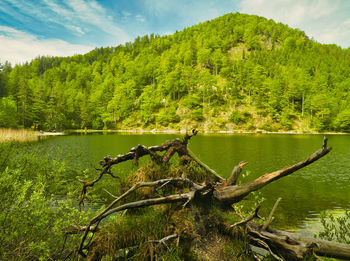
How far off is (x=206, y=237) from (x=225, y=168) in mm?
16816

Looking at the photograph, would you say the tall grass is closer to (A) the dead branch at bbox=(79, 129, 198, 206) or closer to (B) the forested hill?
(A) the dead branch at bbox=(79, 129, 198, 206)

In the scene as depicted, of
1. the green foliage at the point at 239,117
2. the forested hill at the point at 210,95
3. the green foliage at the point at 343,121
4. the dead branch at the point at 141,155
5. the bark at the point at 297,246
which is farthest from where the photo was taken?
the green foliage at the point at 239,117

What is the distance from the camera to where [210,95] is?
89.8m

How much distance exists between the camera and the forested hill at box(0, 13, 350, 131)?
234ft

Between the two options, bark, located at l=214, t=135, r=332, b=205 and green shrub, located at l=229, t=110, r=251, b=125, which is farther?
green shrub, located at l=229, t=110, r=251, b=125

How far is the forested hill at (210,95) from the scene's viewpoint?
7146 cm

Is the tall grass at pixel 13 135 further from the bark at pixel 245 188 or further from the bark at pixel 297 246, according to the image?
the bark at pixel 297 246

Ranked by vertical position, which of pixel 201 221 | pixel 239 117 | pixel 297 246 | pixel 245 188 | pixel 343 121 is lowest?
pixel 297 246

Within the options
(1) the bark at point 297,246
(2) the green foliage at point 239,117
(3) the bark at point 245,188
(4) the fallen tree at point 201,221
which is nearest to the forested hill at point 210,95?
(2) the green foliage at point 239,117

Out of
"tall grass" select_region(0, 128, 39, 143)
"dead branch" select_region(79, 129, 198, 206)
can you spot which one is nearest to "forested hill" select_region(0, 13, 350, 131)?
"tall grass" select_region(0, 128, 39, 143)

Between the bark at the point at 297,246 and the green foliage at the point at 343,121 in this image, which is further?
the green foliage at the point at 343,121

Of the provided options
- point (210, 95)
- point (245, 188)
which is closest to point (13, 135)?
point (245, 188)

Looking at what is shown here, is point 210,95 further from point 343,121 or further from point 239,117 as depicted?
point 343,121

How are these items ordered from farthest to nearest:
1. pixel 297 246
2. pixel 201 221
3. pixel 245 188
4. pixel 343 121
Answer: pixel 343 121
pixel 245 188
pixel 201 221
pixel 297 246
